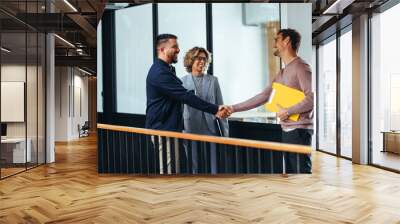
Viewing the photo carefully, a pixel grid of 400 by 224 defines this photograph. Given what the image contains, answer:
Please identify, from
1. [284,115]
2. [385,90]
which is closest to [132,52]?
[284,115]

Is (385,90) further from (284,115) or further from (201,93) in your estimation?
(201,93)

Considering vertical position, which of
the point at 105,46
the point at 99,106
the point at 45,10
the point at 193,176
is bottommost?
the point at 193,176

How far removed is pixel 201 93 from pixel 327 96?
5.09 m

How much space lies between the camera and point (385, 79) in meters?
7.39

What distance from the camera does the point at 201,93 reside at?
6281mm

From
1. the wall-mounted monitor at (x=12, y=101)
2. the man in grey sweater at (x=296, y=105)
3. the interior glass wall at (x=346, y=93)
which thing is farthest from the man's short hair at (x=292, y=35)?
the wall-mounted monitor at (x=12, y=101)

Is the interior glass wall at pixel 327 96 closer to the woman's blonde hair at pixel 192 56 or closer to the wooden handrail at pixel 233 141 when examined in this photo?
the wooden handrail at pixel 233 141

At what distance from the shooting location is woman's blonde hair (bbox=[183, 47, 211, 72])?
6.31 m

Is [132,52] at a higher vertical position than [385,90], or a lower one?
higher

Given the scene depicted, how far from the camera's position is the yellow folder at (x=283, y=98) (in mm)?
6203

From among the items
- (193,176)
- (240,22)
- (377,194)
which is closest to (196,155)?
(193,176)

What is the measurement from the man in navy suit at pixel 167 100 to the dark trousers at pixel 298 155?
1.10 m

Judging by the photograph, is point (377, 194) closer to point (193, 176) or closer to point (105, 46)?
point (193, 176)

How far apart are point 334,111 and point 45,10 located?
6838 mm
